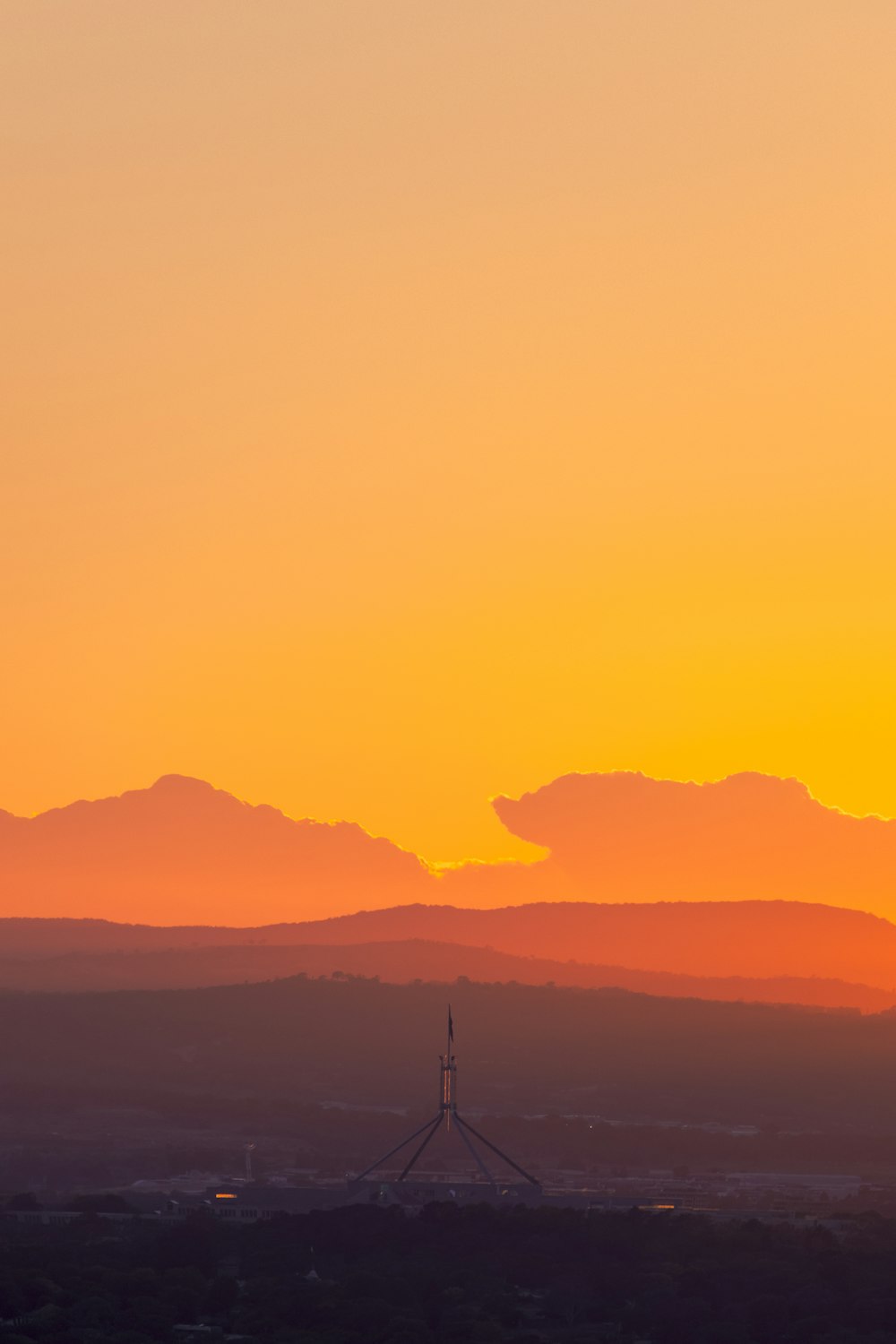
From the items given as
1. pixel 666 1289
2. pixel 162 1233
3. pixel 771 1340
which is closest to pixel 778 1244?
pixel 666 1289

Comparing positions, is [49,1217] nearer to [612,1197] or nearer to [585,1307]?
[612,1197]

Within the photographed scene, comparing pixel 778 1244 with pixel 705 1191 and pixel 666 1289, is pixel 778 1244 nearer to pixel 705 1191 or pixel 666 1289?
pixel 666 1289

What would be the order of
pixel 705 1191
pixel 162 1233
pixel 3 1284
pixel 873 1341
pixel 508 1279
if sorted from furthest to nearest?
pixel 705 1191 < pixel 162 1233 < pixel 508 1279 < pixel 3 1284 < pixel 873 1341

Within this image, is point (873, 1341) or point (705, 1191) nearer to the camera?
point (873, 1341)

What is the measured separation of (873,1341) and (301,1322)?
21699 mm

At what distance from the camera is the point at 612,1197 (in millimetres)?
159125

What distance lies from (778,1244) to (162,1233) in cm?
2957

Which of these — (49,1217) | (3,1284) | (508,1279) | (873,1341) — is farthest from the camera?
(49,1217)

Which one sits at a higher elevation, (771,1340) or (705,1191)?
(705,1191)

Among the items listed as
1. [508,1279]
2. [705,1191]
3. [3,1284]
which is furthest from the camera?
[705,1191]

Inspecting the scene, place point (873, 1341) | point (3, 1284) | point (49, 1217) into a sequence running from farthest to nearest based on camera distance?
point (49, 1217) < point (3, 1284) < point (873, 1341)

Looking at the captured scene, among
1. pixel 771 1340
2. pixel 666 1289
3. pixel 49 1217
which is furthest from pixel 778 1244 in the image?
pixel 49 1217

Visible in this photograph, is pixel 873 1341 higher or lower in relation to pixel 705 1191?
lower

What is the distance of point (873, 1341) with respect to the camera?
4119 inches
